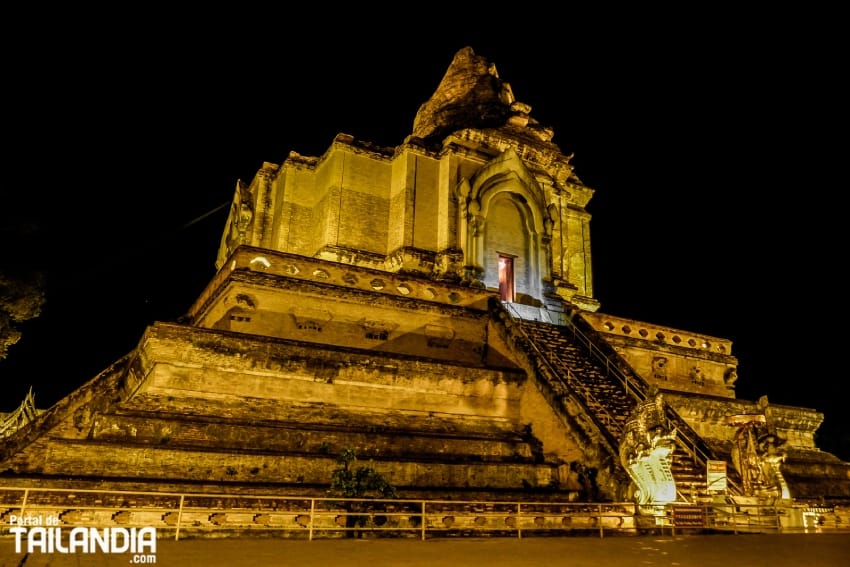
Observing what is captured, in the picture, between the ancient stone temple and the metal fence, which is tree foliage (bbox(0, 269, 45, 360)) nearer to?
the ancient stone temple

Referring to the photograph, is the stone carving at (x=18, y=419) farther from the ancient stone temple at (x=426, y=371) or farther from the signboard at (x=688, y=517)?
the signboard at (x=688, y=517)

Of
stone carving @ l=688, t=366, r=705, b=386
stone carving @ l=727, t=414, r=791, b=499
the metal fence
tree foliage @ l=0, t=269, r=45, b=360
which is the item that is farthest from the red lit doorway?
tree foliage @ l=0, t=269, r=45, b=360

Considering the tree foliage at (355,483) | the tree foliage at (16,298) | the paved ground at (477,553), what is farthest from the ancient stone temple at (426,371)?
the tree foliage at (16,298)

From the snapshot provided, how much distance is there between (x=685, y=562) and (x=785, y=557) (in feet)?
5.76

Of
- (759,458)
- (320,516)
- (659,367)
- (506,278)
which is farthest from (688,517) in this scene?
(506,278)

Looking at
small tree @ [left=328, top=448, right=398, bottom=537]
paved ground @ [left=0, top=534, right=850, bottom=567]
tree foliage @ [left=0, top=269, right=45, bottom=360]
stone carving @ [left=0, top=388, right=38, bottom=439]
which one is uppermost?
tree foliage @ [left=0, top=269, right=45, bottom=360]

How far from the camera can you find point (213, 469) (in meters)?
11.2

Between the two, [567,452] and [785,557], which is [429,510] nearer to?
[567,452]

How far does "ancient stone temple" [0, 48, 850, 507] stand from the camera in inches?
470

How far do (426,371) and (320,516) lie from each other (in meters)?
5.12

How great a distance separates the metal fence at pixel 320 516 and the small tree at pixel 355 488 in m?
0.03

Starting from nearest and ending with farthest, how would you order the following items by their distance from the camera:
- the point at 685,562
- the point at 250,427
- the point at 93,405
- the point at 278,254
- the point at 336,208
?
1. the point at 685,562
2. the point at 250,427
3. the point at 93,405
4. the point at 278,254
5. the point at 336,208

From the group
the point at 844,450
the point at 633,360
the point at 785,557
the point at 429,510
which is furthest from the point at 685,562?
the point at 844,450

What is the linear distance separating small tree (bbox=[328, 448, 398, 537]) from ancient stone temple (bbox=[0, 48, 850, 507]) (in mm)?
1082
